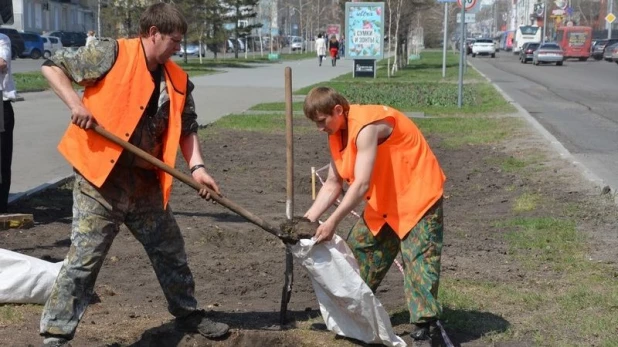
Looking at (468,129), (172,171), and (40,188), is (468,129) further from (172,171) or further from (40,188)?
(172,171)

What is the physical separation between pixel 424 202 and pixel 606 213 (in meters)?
3.97

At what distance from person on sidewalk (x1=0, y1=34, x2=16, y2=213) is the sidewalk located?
71 cm

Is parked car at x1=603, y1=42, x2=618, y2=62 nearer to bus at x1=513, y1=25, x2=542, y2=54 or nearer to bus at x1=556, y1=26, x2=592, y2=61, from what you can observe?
bus at x1=556, y1=26, x2=592, y2=61

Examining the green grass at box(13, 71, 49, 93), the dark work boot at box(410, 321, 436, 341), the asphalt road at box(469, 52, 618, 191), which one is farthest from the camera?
the green grass at box(13, 71, 49, 93)

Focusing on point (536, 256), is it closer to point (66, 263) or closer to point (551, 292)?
point (551, 292)

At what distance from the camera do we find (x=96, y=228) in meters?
4.39

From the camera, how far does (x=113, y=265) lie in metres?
6.47

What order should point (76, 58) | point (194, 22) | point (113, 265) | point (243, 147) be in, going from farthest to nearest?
point (194, 22)
point (243, 147)
point (113, 265)
point (76, 58)

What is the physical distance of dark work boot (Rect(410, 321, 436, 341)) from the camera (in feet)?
15.4

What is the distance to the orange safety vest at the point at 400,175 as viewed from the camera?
15.2 ft

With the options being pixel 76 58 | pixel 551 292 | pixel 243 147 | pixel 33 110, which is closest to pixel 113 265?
pixel 76 58

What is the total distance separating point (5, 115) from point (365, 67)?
91.7ft

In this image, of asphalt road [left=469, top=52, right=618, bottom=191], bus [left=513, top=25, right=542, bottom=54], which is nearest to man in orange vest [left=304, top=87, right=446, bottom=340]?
asphalt road [left=469, top=52, right=618, bottom=191]

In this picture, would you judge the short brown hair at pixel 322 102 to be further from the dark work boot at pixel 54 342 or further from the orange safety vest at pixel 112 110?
the dark work boot at pixel 54 342
